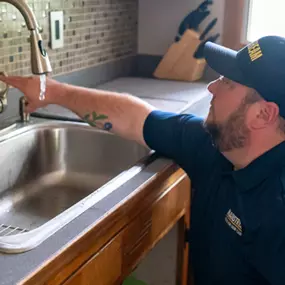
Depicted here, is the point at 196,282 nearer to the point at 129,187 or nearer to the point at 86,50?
the point at 129,187

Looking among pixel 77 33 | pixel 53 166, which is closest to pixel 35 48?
pixel 53 166

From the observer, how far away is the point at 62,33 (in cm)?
182

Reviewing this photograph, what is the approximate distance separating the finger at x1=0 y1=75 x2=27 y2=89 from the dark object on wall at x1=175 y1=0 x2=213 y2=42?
0.90 m

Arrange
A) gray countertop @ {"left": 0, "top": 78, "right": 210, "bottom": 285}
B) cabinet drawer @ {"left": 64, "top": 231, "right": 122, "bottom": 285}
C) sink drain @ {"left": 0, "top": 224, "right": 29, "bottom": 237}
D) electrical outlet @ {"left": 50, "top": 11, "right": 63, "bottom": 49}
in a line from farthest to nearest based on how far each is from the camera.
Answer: electrical outlet @ {"left": 50, "top": 11, "right": 63, "bottom": 49} < sink drain @ {"left": 0, "top": 224, "right": 29, "bottom": 237} < cabinet drawer @ {"left": 64, "top": 231, "right": 122, "bottom": 285} < gray countertop @ {"left": 0, "top": 78, "right": 210, "bottom": 285}

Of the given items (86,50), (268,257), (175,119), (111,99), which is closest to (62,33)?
(86,50)

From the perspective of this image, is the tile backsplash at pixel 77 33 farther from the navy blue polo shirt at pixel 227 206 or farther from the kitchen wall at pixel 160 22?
the navy blue polo shirt at pixel 227 206

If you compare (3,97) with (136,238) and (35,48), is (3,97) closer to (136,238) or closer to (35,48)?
(35,48)

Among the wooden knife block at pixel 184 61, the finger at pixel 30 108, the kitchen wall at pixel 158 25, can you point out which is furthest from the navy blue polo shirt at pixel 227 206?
the kitchen wall at pixel 158 25

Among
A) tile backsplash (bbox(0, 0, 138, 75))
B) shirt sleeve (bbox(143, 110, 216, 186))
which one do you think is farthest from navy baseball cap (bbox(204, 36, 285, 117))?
tile backsplash (bbox(0, 0, 138, 75))

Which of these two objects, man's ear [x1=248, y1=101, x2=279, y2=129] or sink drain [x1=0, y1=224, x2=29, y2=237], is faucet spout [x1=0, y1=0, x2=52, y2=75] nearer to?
sink drain [x1=0, y1=224, x2=29, y2=237]

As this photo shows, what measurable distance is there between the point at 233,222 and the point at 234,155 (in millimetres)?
149

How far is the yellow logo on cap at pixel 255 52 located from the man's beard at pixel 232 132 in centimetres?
11

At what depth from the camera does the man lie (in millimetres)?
1074

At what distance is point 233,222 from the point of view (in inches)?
44.9
